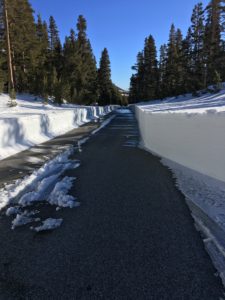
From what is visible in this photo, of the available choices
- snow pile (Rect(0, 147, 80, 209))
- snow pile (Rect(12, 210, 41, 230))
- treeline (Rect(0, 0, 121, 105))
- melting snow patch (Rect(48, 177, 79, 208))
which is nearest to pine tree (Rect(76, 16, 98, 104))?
treeline (Rect(0, 0, 121, 105))

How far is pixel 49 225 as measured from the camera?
165 inches

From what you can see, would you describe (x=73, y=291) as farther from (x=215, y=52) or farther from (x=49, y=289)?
(x=215, y=52)

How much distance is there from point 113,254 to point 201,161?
14.2 ft

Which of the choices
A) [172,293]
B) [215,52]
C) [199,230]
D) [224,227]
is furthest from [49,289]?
[215,52]

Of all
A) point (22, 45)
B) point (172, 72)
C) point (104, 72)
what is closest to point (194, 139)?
point (22, 45)

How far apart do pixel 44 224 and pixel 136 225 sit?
1347mm

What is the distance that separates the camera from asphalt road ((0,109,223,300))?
276 centimetres

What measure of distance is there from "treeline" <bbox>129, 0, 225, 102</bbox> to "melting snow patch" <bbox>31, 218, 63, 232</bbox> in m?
26.4

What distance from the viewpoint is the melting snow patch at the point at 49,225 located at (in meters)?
4.10

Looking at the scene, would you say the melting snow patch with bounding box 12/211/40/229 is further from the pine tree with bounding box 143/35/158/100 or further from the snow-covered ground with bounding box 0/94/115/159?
the pine tree with bounding box 143/35/158/100

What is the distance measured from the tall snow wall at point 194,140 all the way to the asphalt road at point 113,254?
4.72 feet

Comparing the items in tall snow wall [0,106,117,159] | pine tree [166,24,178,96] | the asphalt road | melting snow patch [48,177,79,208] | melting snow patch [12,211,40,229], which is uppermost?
pine tree [166,24,178,96]

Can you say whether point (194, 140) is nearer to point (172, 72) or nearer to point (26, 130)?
point (26, 130)

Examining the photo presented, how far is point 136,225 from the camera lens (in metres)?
4.16
